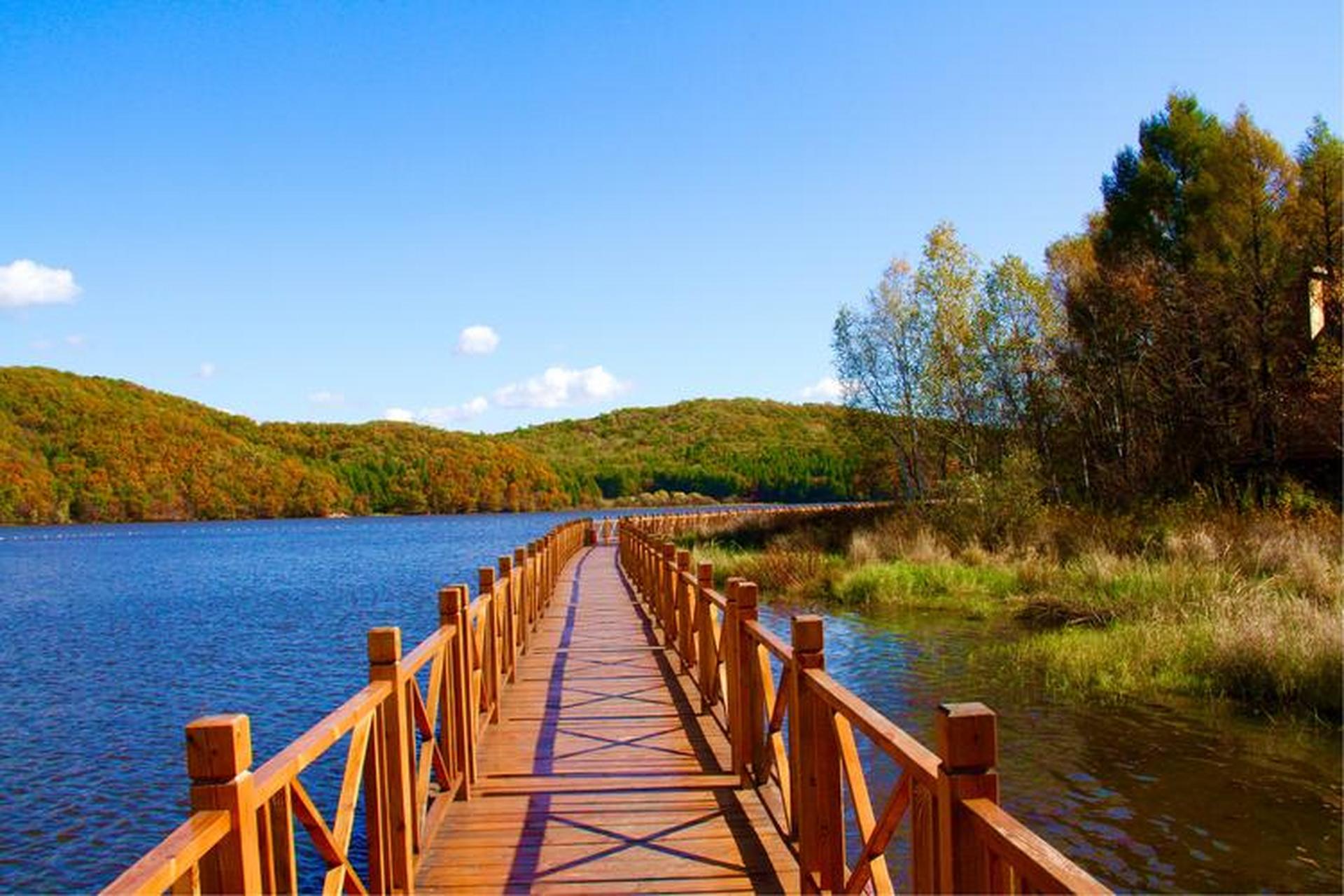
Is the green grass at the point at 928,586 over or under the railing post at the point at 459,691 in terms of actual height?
under

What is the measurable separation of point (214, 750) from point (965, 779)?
184 cm

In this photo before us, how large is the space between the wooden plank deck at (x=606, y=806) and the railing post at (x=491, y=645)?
0.61ft

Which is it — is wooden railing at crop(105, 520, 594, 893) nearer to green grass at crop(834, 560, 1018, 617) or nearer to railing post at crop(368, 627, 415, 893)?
railing post at crop(368, 627, 415, 893)

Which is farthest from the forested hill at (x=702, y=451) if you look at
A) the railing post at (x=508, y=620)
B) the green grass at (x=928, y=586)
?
the railing post at (x=508, y=620)

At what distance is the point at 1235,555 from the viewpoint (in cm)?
1526

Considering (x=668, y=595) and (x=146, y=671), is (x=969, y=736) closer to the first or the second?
(x=668, y=595)

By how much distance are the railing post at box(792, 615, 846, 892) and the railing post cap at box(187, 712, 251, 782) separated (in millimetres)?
2251

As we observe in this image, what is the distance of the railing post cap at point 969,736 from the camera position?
8.41ft

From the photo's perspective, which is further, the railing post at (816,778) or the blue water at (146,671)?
the blue water at (146,671)

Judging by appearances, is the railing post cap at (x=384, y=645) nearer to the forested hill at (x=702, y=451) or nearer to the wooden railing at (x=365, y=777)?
the wooden railing at (x=365, y=777)

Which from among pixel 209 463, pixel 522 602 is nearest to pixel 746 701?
pixel 522 602

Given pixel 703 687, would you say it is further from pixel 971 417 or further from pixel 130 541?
pixel 130 541

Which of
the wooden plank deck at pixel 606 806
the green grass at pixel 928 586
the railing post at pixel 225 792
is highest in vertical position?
the railing post at pixel 225 792

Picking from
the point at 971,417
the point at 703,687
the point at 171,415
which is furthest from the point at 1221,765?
the point at 171,415
